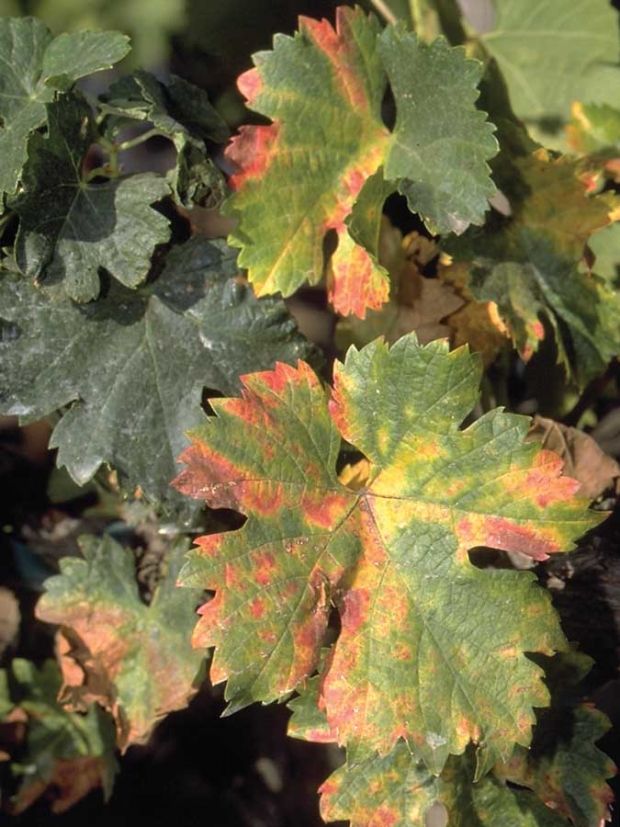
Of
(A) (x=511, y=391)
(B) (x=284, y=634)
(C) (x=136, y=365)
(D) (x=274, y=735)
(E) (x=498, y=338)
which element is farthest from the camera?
(D) (x=274, y=735)

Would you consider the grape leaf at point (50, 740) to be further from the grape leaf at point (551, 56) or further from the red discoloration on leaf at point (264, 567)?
the grape leaf at point (551, 56)

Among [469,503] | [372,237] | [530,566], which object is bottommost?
[530,566]

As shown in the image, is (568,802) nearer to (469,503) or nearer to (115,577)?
(469,503)

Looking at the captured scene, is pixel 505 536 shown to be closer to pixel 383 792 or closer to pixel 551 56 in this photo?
pixel 383 792

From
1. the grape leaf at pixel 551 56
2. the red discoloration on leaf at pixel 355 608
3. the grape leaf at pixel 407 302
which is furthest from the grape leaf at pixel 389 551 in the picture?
the grape leaf at pixel 551 56

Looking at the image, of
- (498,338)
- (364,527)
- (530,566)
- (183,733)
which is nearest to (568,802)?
(530,566)

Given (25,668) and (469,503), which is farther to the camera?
(25,668)

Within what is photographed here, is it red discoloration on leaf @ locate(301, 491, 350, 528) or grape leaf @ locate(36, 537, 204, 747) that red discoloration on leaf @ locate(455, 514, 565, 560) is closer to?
red discoloration on leaf @ locate(301, 491, 350, 528)
